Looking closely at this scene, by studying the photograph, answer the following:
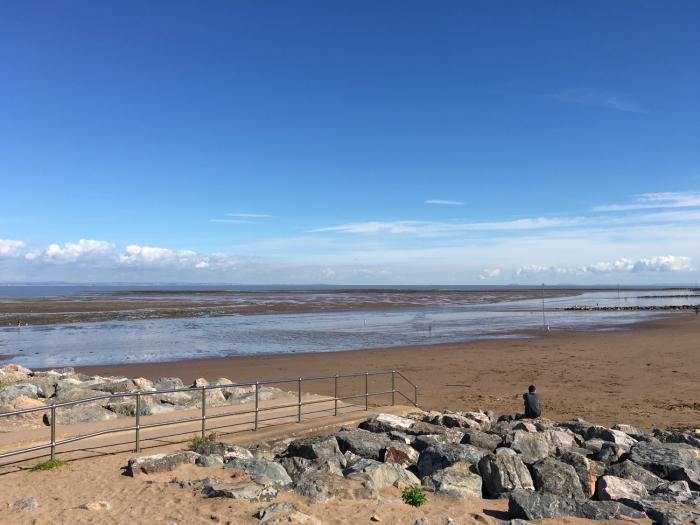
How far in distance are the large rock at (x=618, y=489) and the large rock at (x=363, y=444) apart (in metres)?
3.58

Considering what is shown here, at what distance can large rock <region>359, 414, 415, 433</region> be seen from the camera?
11.8 metres

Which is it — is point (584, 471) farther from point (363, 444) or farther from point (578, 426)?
point (578, 426)

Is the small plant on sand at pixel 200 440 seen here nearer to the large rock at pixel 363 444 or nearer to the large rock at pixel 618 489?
the large rock at pixel 363 444

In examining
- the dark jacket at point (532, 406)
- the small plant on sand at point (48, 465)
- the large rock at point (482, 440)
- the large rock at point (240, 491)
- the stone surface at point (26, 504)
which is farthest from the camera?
the dark jacket at point (532, 406)

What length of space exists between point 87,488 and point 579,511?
6628 millimetres

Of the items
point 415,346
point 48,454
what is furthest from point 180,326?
point 48,454

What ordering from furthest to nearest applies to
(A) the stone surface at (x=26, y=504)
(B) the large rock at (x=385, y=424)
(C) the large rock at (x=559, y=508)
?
(B) the large rock at (x=385, y=424), (C) the large rock at (x=559, y=508), (A) the stone surface at (x=26, y=504)

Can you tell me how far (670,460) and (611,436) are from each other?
1872 millimetres

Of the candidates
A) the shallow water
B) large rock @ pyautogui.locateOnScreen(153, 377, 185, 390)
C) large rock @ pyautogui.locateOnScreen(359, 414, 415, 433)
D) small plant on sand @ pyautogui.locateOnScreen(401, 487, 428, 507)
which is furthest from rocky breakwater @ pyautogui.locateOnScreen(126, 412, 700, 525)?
the shallow water

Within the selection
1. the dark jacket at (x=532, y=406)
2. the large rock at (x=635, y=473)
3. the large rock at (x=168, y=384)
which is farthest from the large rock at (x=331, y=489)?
the large rock at (x=168, y=384)

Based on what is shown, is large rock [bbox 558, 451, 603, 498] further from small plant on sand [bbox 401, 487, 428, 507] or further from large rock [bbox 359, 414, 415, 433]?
large rock [bbox 359, 414, 415, 433]

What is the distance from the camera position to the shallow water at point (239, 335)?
91.6 feet

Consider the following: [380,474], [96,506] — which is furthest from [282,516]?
[96,506]

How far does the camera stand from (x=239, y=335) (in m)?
35.6
